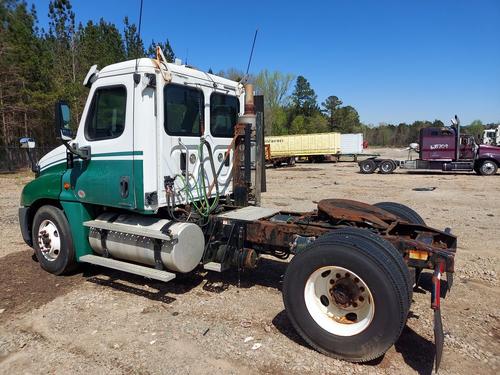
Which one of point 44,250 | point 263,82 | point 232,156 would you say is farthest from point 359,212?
point 263,82

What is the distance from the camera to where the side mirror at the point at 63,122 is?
488cm

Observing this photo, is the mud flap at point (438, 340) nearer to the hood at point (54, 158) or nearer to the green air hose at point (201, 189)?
the green air hose at point (201, 189)

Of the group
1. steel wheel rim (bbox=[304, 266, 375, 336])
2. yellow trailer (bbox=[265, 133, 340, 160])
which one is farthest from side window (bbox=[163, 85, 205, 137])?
yellow trailer (bbox=[265, 133, 340, 160])

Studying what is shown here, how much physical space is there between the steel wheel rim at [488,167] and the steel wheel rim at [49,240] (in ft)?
77.4

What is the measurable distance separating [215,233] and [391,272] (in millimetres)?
2378

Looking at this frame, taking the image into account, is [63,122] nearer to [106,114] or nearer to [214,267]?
[106,114]

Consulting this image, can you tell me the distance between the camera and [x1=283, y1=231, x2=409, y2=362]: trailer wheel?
324cm

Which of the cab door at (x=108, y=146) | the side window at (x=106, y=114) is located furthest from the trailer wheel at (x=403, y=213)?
Answer: the side window at (x=106, y=114)

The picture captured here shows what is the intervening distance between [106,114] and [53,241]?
2.04 meters

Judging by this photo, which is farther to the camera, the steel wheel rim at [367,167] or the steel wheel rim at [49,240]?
the steel wheel rim at [367,167]

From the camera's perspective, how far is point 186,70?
16.8ft

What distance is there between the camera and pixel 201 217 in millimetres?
5191

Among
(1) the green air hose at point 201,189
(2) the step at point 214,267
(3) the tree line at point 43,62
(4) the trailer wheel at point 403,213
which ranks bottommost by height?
(2) the step at point 214,267

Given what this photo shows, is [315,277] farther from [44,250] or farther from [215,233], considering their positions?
[44,250]
